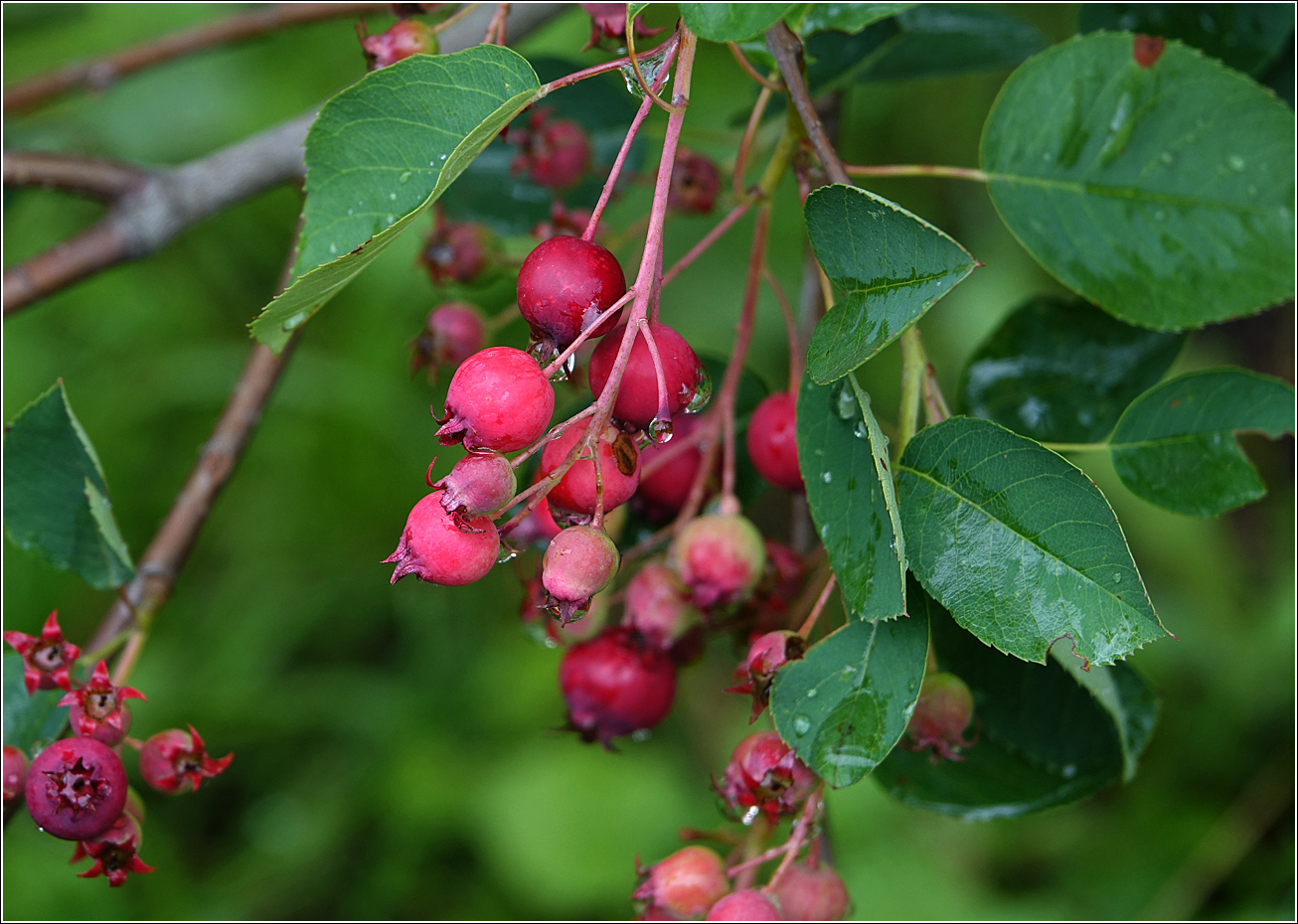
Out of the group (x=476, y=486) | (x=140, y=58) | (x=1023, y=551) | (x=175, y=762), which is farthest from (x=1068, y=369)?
(x=140, y=58)

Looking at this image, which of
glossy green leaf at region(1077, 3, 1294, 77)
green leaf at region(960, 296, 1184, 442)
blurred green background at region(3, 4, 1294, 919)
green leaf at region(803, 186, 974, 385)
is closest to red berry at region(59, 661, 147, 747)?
green leaf at region(803, 186, 974, 385)

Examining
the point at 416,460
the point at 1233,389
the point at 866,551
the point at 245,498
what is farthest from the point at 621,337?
the point at 245,498

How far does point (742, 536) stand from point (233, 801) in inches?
59.1

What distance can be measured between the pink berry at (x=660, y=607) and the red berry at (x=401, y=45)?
16.0 inches

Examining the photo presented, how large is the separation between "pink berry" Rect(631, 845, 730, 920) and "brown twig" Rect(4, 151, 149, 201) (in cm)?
85

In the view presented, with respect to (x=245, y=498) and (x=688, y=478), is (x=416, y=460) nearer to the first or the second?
(x=245, y=498)

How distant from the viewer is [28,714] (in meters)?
0.75

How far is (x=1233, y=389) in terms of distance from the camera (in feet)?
2.43

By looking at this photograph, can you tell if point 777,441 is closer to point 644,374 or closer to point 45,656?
point 644,374

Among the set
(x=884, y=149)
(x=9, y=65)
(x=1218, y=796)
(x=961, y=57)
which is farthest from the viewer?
(x=884, y=149)

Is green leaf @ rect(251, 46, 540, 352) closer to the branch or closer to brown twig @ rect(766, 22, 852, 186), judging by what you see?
brown twig @ rect(766, 22, 852, 186)

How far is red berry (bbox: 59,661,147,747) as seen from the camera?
25.2 inches

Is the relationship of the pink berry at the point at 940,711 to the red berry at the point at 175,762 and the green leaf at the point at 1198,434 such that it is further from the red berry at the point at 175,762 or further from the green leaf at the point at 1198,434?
the red berry at the point at 175,762

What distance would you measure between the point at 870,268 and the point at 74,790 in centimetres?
58
